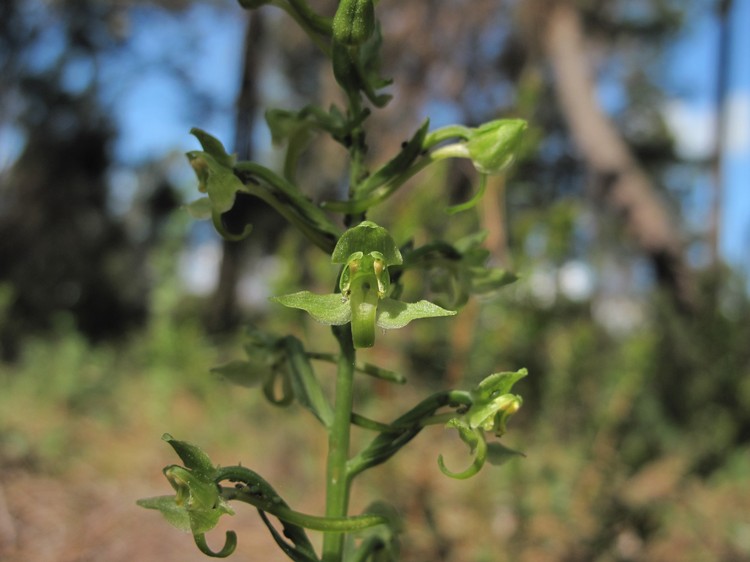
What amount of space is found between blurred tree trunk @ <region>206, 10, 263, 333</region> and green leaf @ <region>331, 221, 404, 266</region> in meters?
11.7

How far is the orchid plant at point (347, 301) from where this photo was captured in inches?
48.0

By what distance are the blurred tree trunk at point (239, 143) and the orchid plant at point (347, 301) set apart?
37.4ft

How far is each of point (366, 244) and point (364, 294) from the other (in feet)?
0.31

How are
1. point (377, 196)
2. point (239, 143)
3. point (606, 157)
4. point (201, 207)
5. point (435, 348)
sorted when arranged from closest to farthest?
point (377, 196), point (201, 207), point (435, 348), point (606, 157), point (239, 143)

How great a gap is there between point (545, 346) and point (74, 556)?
3.37 meters

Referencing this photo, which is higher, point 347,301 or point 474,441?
point 347,301

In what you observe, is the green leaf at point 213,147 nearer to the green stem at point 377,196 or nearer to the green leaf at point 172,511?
the green stem at point 377,196

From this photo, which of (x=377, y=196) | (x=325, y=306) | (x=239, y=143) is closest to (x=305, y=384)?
(x=325, y=306)

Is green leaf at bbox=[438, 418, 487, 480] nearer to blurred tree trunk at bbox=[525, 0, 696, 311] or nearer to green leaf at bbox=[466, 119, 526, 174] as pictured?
green leaf at bbox=[466, 119, 526, 174]

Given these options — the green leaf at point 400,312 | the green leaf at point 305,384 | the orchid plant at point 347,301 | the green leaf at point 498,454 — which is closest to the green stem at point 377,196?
the orchid plant at point 347,301

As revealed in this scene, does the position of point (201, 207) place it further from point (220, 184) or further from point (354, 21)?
point (354, 21)

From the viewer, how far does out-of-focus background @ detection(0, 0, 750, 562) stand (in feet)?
11.6

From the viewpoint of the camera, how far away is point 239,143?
14.1 meters

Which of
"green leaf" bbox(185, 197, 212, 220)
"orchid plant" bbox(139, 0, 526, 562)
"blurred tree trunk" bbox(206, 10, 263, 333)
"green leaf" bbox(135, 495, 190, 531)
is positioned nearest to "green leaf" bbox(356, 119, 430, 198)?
"orchid plant" bbox(139, 0, 526, 562)
